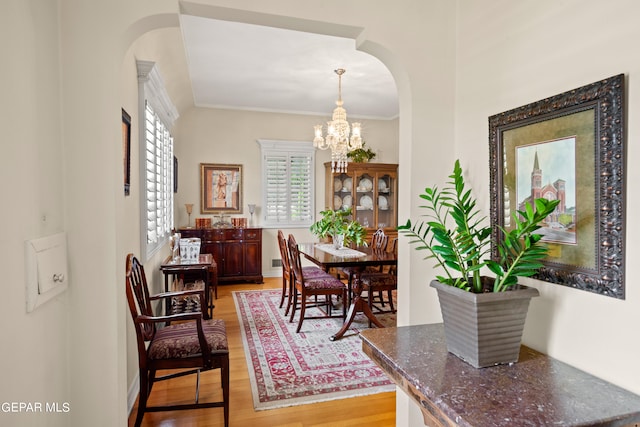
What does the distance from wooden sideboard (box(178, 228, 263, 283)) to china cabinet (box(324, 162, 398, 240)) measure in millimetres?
1513

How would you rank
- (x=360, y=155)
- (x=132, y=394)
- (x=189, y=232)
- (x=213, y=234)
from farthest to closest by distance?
(x=360, y=155)
(x=213, y=234)
(x=189, y=232)
(x=132, y=394)

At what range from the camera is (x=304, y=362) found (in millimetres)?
3189

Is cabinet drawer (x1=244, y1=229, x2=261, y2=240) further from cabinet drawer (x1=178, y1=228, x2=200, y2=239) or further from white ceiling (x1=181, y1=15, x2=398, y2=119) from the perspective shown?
white ceiling (x1=181, y1=15, x2=398, y2=119)

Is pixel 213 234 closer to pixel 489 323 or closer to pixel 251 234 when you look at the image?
pixel 251 234

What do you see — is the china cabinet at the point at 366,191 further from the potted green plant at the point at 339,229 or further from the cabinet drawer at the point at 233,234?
the potted green plant at the point at 339,229

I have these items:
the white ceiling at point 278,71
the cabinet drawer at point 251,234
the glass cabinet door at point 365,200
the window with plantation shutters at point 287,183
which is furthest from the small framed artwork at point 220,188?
the glass cabinet door at point 365,200

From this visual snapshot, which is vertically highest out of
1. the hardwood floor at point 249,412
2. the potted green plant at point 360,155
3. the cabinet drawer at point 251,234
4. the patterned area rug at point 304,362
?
the potted green plant at point 360,155

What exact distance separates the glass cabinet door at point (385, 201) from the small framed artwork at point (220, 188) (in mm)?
2425

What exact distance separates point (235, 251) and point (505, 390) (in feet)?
17.2

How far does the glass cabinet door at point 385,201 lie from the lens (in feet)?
21.7

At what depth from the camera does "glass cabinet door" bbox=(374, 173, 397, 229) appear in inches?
260

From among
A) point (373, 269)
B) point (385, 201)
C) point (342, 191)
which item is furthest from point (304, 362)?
point (385, 201)

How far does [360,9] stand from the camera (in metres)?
1.75

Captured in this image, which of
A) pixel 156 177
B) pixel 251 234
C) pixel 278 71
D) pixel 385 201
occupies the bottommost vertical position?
pixel 251 234
